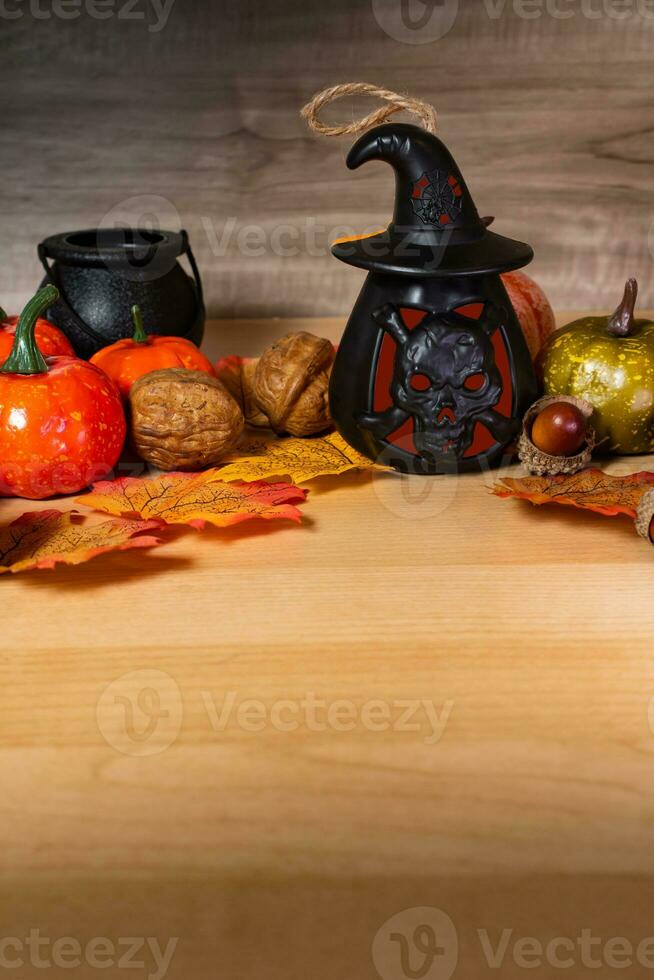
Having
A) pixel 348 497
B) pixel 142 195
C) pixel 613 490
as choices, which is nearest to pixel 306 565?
pixel 348 497

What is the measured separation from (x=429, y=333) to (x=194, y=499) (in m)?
0.22

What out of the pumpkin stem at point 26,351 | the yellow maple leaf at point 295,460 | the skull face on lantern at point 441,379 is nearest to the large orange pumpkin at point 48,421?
the pumpkin stem at point 26,351

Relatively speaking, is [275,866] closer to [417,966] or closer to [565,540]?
[417,966]

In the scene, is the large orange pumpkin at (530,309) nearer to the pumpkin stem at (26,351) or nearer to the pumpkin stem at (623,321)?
the pumpkin stem at (623,321)

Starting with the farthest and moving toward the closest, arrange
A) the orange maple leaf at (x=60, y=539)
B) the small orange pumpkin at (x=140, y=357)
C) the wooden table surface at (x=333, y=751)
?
1. the small orange pumpkin at (x=140, y=357)
2. the orange maple leaf at (x=60, y=539)
3. the wooden table surface at (x=333, y=751)

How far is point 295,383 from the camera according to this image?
831mm

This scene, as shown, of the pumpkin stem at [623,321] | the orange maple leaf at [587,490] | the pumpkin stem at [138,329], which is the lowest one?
the orange maple leaf at [587,490]

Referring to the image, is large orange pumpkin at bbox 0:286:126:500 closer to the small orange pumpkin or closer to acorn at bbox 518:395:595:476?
the small orange pumpkin

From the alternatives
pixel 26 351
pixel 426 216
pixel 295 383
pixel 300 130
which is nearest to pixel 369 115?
pixel 426 216

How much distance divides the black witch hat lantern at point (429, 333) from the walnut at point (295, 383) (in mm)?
43

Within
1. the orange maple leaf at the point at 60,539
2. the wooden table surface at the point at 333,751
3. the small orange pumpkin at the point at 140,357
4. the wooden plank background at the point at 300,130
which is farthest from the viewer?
the wooden plank background at the point at 300,130

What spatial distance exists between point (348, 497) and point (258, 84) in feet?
2.15

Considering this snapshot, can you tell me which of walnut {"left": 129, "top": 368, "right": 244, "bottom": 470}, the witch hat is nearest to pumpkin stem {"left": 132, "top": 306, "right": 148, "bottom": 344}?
walnut {"left": 129, "top": 368, "right": 244, "bottom": 470}

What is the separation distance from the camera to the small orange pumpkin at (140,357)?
849 mm
